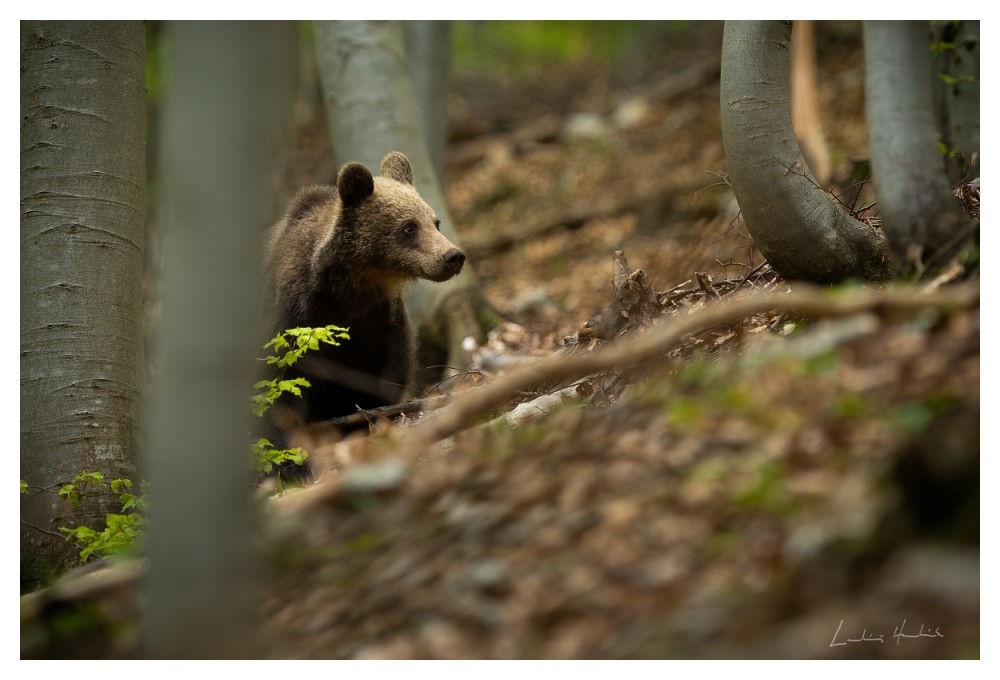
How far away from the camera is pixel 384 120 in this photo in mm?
8406

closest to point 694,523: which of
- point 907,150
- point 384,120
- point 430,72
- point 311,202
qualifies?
point 907,150

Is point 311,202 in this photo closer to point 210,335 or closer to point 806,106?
point 210,335

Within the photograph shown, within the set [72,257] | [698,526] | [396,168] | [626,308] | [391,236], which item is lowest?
[698,526]

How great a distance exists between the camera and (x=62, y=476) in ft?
17.3

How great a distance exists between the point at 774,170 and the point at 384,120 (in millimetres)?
4083

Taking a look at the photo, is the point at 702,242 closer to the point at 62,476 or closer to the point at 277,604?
the point at 62,476

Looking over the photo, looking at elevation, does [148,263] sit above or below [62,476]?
above

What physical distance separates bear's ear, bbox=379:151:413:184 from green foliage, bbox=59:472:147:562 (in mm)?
3198

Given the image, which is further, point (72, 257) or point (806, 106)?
point (806, 106)

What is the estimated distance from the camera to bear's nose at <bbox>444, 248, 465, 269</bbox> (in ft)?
22.1

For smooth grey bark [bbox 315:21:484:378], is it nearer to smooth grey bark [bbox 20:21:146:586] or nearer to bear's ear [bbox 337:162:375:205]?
bear's ear [bbox 337:162:375:205]

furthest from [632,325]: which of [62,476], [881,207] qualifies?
[62,476]

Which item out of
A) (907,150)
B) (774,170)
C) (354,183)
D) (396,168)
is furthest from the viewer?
(396,168)

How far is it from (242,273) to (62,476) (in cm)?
305
